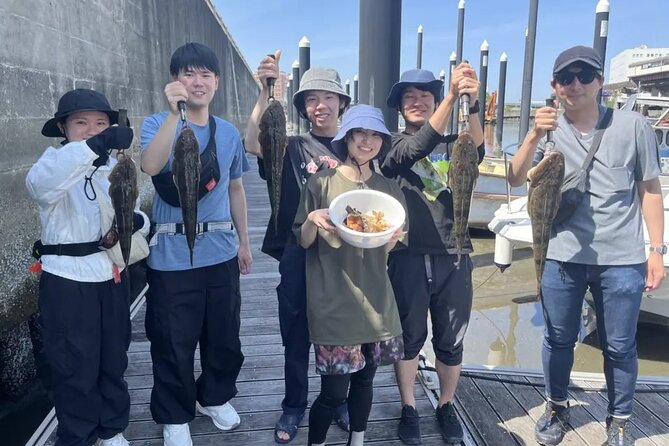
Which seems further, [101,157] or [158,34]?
[158,34]

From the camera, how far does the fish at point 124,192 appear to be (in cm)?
223

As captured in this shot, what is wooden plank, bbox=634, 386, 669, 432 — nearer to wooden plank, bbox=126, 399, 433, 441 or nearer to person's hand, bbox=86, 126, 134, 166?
wooden plank, bbox=126, 399, 433, 441

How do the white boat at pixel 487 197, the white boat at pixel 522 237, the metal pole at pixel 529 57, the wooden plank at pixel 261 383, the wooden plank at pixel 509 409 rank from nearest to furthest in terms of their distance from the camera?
the wooden plank at pixel 509 409 → the wooden plank at pixel 261 383 → the white boat at pixel 522 237 → the white boat at pixel 487 197 → the metal pole at pixel 529 57

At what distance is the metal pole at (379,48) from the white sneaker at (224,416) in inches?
134

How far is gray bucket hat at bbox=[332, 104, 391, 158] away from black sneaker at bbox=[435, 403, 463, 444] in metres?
1.72

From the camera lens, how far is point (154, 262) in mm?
2785

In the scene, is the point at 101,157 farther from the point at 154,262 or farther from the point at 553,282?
the point at 553,282

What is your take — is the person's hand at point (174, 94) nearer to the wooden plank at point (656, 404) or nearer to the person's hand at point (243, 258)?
the person's hand at point (243, 258)

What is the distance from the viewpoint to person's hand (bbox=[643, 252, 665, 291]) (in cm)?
294

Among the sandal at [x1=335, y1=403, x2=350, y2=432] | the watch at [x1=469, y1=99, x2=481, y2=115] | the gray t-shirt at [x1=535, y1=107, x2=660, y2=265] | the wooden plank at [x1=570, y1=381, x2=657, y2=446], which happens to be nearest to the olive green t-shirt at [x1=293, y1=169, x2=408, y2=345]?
the watch at [x1=469, y1=99, x2=481, y2=115]

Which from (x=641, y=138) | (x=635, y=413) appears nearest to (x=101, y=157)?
(x=641, y=138)

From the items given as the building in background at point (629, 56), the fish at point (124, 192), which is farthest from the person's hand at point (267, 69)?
the building in background at point (629, 56)

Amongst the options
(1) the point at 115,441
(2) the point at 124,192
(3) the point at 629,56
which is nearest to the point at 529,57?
(2) the point at 124,192

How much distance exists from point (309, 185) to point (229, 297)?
90cm
